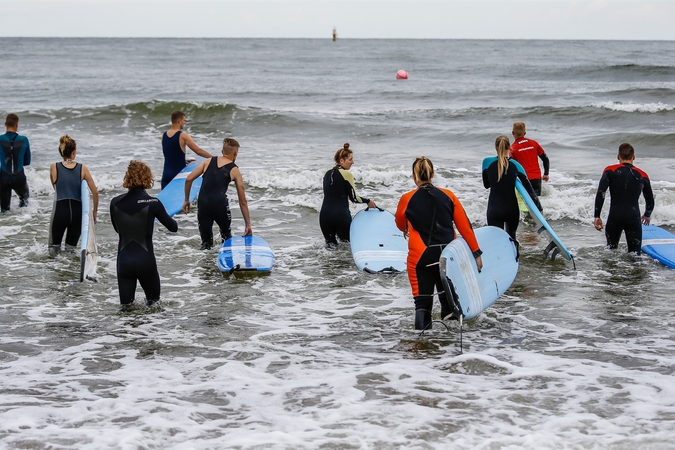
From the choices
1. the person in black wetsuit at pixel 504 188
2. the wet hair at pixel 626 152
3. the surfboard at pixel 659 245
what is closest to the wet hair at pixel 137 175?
the person in black wetsuit at pixel 504 188

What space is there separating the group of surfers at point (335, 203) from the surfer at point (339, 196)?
0.01 meters

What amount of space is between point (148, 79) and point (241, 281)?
34.8m

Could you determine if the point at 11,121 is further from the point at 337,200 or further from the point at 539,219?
the point at 539,219

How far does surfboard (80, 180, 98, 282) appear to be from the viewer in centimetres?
721

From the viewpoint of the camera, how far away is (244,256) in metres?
8.29

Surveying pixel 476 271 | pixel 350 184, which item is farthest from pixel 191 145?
pixel 476 271

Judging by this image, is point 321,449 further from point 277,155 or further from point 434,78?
point 434,78

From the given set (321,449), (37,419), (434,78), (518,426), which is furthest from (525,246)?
(434,78)

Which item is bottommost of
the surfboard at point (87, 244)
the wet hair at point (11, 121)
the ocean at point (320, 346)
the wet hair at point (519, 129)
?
the ocean at point (320, 346)

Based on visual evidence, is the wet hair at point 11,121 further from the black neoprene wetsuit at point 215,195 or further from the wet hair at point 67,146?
the black neoprene wetsuit at point 215,195

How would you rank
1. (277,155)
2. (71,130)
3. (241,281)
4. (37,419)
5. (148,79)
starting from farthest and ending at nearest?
(148,79)
(71,130)
(277,155)
(241,281)
(37,419)

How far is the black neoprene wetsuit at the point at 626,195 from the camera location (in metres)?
8.27

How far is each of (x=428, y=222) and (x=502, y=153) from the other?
2.67 m

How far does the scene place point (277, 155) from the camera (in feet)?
58.5
